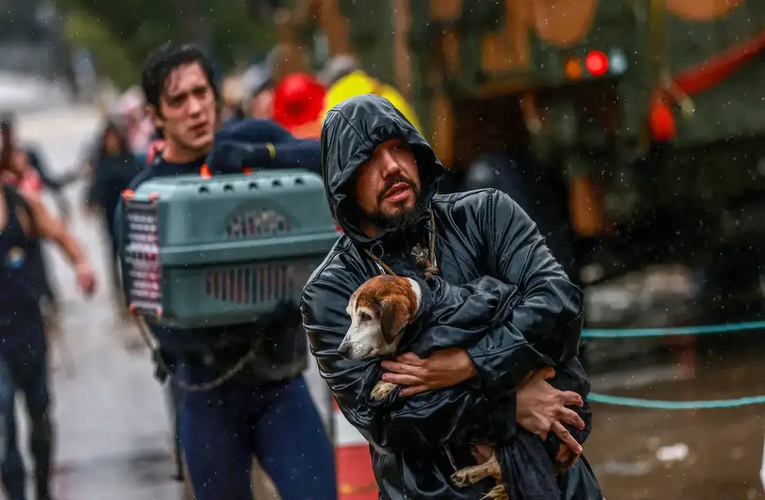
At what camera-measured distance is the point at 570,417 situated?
283cm

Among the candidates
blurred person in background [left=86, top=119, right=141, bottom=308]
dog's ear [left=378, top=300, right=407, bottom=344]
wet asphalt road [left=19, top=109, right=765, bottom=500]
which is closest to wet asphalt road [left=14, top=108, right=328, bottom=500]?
wet asphalt road [left=19, top=109, right=765, bottom=500]

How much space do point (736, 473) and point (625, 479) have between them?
60 cm

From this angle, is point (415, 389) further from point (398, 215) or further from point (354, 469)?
point (354, 469)

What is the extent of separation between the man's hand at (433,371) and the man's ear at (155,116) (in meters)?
2.40

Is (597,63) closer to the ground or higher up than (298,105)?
higher up

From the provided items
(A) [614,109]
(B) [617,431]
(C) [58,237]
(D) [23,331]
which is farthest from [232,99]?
(D) [23,331]

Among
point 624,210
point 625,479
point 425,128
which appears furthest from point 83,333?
point 625,479

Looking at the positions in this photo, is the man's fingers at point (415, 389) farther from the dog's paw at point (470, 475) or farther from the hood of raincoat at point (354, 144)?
the hood of raincoat at point (354, 144)

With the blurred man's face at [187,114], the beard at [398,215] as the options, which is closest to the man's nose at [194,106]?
the blurred man's face at [187,114]

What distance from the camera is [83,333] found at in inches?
494

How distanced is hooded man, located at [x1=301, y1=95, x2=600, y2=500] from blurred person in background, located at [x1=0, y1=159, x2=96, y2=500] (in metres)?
3.19

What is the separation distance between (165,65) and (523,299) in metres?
2.48

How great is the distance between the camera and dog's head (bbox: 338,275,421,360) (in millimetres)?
2680

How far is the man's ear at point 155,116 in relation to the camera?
485cm
